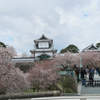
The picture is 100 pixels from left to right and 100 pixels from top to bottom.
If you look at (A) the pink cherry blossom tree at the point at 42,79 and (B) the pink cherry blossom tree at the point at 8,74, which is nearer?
(B) the pink cherry blossom tree at the point at 8,74

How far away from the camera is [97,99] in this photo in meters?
7.17

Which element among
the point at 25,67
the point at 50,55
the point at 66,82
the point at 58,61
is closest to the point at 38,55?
the point at 50,55

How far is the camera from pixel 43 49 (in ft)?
145

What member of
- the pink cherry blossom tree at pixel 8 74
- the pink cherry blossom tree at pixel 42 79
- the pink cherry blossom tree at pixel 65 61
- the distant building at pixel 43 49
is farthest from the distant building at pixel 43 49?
the pink cherry blossom tree at pixel 8 74

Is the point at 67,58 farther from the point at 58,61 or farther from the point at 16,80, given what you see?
the point at 16,80

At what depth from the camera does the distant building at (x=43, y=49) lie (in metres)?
41.7

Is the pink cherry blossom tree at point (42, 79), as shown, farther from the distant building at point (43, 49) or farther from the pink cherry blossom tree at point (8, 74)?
Result: the distant building at point (43, 49)

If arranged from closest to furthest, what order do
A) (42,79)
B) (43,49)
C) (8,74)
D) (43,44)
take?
(8,74), (42,79), (43,49), (43,44)

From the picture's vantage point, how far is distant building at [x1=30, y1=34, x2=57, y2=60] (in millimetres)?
41716

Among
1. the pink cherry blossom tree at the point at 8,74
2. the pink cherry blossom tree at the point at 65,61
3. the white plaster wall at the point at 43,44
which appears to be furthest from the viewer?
the white plaster wall at the point at 43,44

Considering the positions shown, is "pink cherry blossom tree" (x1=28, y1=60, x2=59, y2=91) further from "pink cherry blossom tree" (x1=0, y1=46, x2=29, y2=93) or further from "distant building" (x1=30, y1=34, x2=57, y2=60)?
"distant building" (x1=30, y1=34, x2=57, y2=60)

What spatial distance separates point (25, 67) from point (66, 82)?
18.5 m

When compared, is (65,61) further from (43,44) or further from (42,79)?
(42,79)

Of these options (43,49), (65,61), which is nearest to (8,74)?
(65,61)
